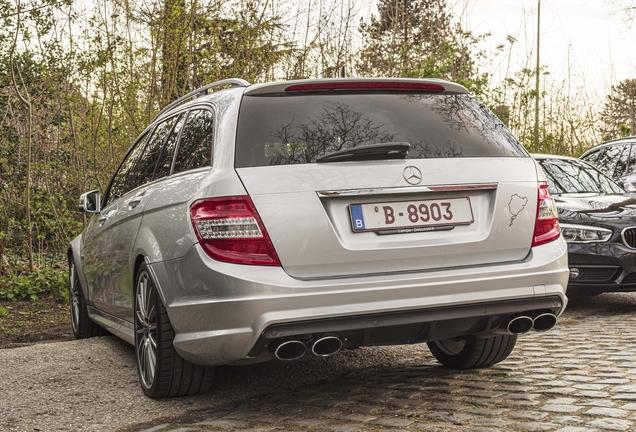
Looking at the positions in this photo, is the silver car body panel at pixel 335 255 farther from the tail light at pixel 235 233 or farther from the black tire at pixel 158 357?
the black tire at pixel 158 357

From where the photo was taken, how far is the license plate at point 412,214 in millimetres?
3660

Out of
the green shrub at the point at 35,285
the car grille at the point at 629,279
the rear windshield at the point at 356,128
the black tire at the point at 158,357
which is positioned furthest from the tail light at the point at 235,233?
the green shrub at the point at 35,285

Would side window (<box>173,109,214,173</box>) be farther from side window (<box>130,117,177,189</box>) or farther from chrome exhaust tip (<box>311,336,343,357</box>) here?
chrome exhaust tip (<box>311,336,343,357</box>)

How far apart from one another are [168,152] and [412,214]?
176 cm

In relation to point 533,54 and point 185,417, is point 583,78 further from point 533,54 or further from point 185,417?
point 185,417

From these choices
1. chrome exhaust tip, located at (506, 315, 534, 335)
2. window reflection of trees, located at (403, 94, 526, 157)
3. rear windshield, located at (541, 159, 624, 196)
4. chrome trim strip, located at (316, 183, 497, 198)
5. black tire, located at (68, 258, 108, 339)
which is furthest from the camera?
rear windshield, located at (541, 159, 624, 196)

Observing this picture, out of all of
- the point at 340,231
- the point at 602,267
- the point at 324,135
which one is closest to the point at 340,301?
the point at 340,231

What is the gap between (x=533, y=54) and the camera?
1457 cm

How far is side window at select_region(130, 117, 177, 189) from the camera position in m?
5.06

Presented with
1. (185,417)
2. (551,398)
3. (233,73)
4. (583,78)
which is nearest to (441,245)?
(551,398)

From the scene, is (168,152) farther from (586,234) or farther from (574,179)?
(574,179)

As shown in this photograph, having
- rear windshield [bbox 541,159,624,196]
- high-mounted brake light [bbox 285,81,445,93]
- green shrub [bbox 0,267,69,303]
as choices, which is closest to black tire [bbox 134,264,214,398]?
high-mounted brake light [bbox 285,81,445,93]

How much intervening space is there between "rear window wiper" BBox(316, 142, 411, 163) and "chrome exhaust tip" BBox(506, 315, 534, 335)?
0.99m

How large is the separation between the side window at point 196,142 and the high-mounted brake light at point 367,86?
51cm
